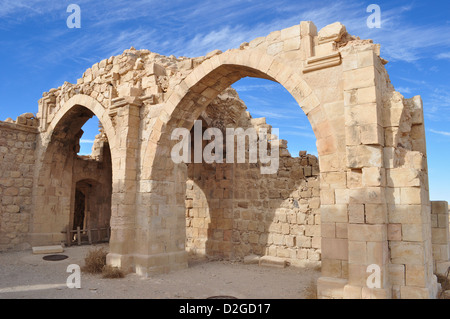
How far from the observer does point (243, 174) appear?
27.7 feet

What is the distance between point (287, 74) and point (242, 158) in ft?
12.3

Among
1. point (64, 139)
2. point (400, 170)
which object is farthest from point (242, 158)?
point (64, 139)

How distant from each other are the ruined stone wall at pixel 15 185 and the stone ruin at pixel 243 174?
0.09 ft

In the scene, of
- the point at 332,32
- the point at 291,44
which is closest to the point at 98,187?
the point at 291,44

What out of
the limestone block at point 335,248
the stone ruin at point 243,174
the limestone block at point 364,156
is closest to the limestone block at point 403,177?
the stone ruin at point 243,174

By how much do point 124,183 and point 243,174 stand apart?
3.02 meters

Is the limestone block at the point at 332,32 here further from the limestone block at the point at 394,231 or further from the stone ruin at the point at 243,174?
the limestone block at the point at 394,231

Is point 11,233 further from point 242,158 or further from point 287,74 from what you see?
point 287,74

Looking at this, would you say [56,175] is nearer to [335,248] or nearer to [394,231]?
[335,248]

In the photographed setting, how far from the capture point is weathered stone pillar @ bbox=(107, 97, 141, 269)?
6.58 meters

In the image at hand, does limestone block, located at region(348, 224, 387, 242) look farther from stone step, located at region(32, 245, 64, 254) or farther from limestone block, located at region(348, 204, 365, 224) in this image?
stone step, located at region(32, 245, 64, 254)

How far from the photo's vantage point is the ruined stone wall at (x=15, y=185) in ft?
30.3

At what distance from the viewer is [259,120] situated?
8391 mm

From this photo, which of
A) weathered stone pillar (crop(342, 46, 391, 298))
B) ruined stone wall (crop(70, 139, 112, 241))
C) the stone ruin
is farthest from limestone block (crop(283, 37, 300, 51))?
ruined stone wall (crop(70, 139, 112, 241))
